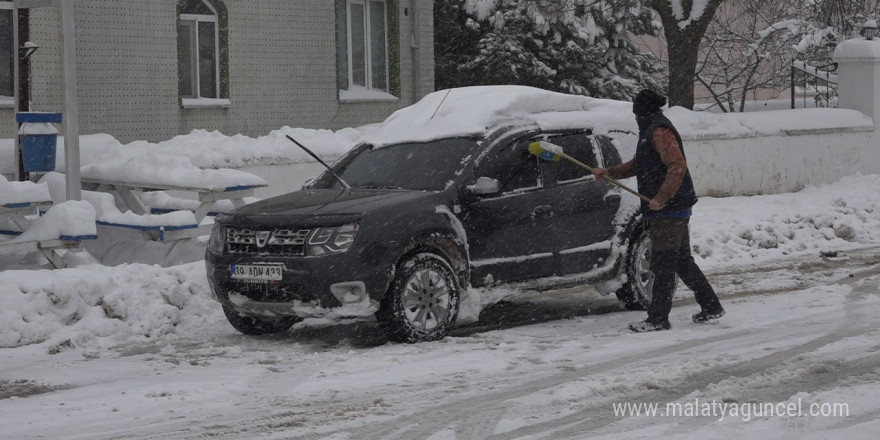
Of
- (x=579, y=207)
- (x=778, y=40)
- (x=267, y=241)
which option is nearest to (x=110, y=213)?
(x=267, y=241)

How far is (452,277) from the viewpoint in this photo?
32.8 ft

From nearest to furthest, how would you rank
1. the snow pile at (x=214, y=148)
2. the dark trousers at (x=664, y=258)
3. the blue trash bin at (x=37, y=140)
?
the dark trousers at (x=664, y=258) < the blue trash bin at (x=37, y=140) < the snow pile at (x=214, y=148)

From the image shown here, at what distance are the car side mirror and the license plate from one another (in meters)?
1.61

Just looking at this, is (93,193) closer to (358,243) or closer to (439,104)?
(439,104)

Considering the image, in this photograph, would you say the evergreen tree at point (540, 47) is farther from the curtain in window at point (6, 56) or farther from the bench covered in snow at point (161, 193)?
the bench covered in snow at point (161, 193)

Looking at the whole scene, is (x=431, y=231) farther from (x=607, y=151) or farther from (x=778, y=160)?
(x=778, y=160)

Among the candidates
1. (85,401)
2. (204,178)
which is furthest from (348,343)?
(204,178)

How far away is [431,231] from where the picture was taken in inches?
391

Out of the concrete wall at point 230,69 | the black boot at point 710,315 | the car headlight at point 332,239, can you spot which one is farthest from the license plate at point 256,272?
the concrete wall at point 230,69

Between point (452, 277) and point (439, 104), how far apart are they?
83.2 inches

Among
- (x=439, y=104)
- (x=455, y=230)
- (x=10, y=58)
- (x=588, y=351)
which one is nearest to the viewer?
(x=588, y=351)

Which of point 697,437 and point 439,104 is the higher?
point 439,104

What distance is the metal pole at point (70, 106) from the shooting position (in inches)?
535

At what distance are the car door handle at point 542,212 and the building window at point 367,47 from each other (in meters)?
12.1
